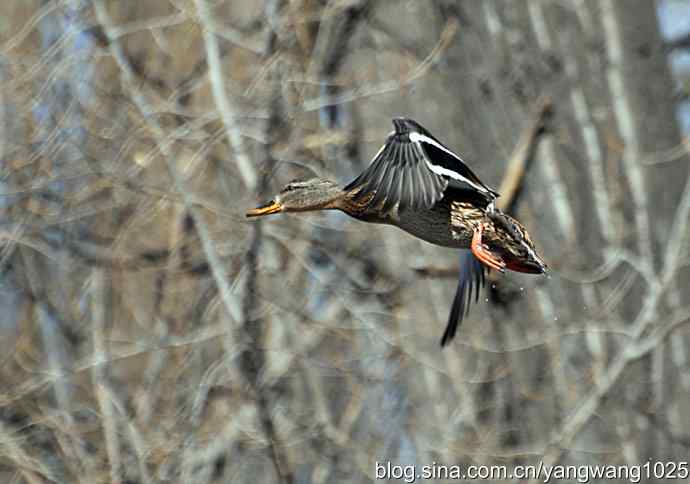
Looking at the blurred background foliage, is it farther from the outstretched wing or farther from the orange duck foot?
the outstretched wing

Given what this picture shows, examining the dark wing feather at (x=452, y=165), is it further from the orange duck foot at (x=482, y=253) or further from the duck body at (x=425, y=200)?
the orange duck foot at (x=482, y=253)

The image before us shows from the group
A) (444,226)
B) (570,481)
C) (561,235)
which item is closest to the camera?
(444,226)

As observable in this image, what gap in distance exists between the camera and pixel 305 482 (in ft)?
28.5

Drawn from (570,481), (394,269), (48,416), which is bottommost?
(570,481)

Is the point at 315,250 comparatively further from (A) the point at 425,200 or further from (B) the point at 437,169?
(A) the point at 425,200

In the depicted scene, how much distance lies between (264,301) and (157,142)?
3.45 ft

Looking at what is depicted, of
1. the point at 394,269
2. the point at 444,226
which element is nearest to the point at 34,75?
the point at 394,269

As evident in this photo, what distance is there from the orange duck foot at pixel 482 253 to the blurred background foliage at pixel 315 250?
208 cm

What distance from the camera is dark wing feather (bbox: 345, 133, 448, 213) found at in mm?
4836

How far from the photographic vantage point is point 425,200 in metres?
4.79

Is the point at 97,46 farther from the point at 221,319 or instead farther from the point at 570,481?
the point at 570,481

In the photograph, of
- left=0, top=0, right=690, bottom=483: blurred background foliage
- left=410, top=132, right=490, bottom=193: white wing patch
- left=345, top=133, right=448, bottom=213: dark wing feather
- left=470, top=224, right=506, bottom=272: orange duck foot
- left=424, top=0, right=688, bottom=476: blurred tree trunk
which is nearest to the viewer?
left=345, top=133, right=448, bottom=213: dark wing feather

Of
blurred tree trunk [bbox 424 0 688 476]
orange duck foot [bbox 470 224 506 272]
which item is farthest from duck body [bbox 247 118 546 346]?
blurred tree trunk [bbox 424 0 688 476]

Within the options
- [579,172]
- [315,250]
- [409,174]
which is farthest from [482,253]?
[579,172]
